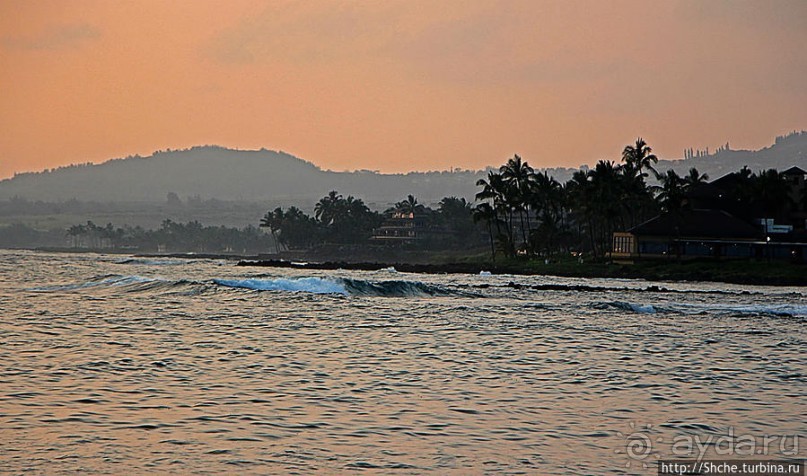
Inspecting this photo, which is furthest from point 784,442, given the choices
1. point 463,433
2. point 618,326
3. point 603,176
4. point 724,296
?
point 603,176

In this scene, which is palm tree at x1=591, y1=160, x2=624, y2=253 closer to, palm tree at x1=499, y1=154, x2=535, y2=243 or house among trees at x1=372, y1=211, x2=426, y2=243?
palm tree at x1=499, y1=154, x2=535, y2=243

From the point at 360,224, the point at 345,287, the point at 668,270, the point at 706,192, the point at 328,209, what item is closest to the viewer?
the point at 345,287

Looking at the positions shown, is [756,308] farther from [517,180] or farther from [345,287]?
[517,180]

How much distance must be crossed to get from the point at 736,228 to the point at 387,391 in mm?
82229

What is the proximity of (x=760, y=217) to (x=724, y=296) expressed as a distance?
51982mm

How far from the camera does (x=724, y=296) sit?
5125 centimetres

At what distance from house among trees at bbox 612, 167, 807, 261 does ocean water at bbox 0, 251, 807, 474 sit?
57.6 m

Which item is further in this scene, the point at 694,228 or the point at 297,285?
the point at 694,228

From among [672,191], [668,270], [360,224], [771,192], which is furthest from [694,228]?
[360,224]

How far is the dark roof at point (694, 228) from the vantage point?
9150 cm

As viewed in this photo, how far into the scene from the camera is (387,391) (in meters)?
17.4

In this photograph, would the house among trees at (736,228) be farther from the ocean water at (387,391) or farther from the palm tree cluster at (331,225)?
the palm tree cluster at (331,225)

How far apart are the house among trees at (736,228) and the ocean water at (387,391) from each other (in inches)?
2267

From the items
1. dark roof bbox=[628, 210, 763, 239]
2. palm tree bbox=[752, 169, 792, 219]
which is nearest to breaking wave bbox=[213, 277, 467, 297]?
dark roof bbox=[628, 210, 763, 239]
